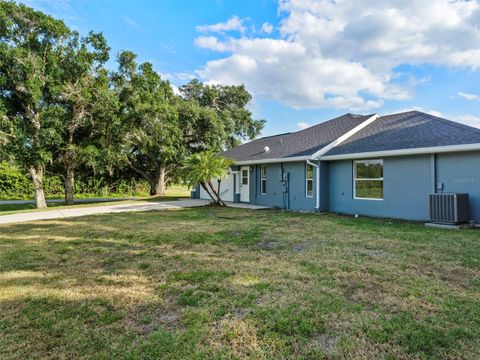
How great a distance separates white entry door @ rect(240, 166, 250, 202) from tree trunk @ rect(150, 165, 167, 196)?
8591 mm

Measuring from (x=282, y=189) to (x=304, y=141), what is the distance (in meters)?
2.70

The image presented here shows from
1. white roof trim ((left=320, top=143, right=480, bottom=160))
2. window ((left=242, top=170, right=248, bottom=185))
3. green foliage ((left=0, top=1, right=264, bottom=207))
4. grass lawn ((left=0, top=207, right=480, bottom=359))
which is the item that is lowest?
grass lawn ((left=0, top=207, right=480, bottom=359))

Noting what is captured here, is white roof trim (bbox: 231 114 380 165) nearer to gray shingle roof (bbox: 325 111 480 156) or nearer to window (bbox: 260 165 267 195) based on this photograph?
gray shingle roof (bbox: 325 111 480 156)

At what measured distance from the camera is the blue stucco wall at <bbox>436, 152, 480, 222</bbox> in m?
8.93

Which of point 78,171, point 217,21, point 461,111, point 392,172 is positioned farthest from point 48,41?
point 461,111

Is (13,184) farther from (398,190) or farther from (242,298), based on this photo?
(242,298)

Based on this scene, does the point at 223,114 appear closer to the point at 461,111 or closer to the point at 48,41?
the point at 48,41

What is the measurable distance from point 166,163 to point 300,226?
55.8ft

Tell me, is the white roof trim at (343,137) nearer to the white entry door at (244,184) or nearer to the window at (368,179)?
the window at (368,179)

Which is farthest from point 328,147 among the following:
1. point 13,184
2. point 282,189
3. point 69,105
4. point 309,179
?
point 13,184

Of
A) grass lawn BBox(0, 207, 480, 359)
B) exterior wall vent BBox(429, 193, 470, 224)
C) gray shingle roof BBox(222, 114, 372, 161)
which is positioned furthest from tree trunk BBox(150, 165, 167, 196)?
exterior wall vent BBox(429, 193, 470, 224)

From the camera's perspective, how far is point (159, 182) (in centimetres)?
2416

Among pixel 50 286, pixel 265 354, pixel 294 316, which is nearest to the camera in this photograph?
pixel 265 354

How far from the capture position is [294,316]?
3295 mm
